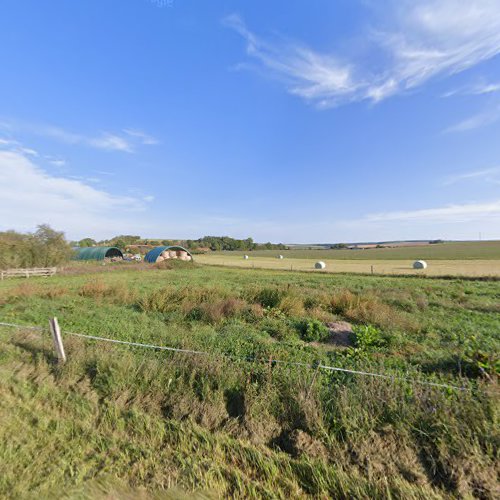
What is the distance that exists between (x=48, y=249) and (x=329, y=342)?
36680mm

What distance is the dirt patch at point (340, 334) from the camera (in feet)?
20.9

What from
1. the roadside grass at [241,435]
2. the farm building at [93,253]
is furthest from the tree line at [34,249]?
the roadside grass at [241,435]

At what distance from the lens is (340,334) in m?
6.92

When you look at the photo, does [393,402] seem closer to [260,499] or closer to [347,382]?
[347,382]

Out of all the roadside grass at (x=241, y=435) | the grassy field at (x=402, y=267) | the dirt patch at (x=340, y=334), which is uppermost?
the roadside grass at (x=241, y=435)

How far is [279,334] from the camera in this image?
6.98m

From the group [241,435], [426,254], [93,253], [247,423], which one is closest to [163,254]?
[93,253]

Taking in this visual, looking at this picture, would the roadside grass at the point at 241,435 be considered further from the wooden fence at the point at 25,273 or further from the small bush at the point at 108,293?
the wooden fence at the point at 25,273

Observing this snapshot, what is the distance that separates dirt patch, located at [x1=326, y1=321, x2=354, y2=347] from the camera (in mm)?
6383

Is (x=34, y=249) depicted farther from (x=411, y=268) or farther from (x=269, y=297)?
(x=411, y=268)

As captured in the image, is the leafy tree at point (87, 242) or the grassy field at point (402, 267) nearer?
the grassy field at point (402, 267)

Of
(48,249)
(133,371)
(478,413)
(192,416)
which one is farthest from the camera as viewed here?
(48,249)

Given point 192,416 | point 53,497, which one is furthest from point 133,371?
point 53,497

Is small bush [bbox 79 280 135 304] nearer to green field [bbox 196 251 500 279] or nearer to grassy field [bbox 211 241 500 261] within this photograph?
green field [bbox 196 251 500 279]
